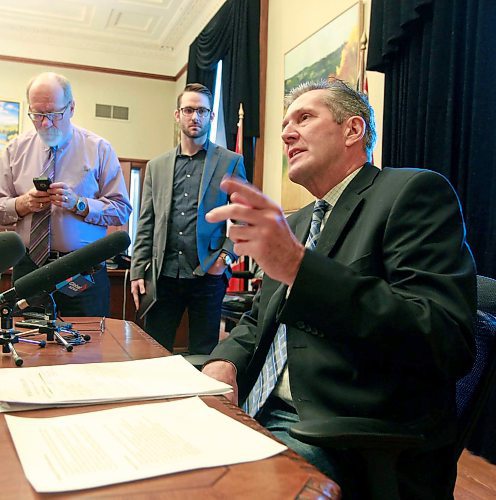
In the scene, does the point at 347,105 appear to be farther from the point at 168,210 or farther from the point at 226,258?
the point at 168,210

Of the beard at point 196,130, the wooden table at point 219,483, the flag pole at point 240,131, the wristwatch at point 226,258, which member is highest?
the flag pole at point 240,131

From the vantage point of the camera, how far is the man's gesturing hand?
86 centimetres

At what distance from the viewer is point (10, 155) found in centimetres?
239

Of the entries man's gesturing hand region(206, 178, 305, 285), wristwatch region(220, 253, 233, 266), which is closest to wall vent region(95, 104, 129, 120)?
wristwatch region(220, 253, 233, 266)

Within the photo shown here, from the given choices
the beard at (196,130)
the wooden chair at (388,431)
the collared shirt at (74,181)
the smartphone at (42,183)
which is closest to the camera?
the wooden chair at (388,431)

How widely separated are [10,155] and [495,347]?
2.12 metres

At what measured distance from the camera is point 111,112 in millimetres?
8188

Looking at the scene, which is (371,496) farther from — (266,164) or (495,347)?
(266,164)

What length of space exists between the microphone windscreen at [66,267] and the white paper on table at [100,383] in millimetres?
219

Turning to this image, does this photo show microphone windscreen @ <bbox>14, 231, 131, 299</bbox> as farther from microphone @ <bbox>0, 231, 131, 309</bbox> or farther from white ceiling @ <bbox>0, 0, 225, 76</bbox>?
white ceiling @ <bbox>0, 0, 225, 76</bbox>

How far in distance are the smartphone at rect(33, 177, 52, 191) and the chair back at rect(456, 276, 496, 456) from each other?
1582 mm

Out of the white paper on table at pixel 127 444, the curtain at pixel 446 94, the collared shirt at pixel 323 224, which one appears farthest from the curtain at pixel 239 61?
the white paper on table at pixel 127 444

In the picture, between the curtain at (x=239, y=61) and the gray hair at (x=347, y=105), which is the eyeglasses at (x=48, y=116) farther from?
the curtain at (x=239, y=61)

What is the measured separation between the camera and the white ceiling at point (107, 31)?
6832 millimetres
